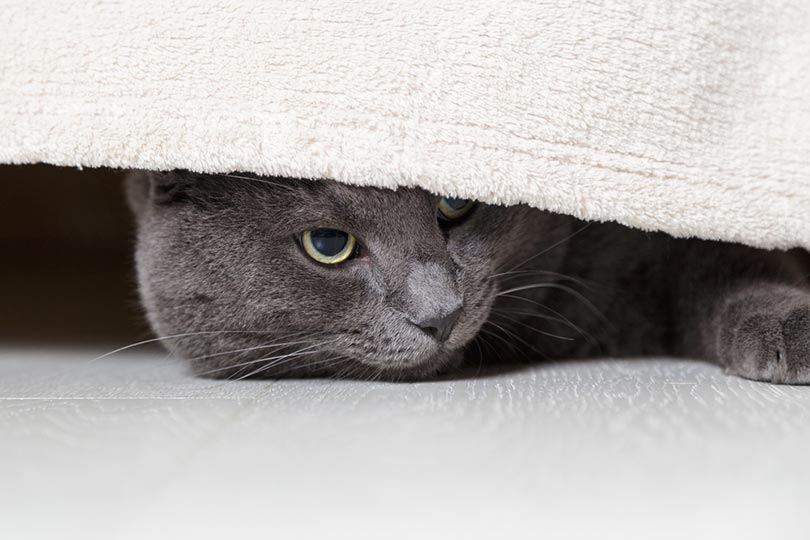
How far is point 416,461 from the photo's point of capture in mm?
718

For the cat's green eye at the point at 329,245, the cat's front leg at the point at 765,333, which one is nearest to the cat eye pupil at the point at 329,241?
the cat's green eye at the point at 329,245

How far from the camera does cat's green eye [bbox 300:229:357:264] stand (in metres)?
1.07

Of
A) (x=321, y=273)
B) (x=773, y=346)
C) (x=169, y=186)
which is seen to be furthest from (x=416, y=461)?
(x=169, y=186)

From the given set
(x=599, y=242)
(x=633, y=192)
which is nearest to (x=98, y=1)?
(x=633, y=192)

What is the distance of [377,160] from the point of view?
96 cm

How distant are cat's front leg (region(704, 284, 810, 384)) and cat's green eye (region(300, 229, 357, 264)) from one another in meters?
0.56

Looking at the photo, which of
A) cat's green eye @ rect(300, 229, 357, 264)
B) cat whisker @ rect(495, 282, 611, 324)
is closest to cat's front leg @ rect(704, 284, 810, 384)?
cat whisker @ rect(495, 282, 611, 324)

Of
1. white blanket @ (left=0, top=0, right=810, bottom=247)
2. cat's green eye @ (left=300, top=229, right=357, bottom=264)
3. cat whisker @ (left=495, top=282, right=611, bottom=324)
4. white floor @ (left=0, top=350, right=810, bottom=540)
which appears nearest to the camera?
white floor @ (left=0, top=350, right=810, bottom=540)

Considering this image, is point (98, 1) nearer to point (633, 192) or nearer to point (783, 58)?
point (633, 192)

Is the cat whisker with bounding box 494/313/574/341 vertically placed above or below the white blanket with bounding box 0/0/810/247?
below

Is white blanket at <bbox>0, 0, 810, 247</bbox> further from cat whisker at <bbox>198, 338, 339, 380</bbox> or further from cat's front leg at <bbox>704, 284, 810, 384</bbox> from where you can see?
cat whisker at <bbox>198, 338, 339, 380</bbox>

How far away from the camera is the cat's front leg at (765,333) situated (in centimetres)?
98

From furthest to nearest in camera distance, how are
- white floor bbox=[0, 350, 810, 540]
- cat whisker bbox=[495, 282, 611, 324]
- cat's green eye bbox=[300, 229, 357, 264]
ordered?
1. cat whisker bbox=[495, 282, 611, 324]
2. cat's green eye bbox=[300, 229, 357, 264]
3. white floor bbox=[0, 350, 810, 540]

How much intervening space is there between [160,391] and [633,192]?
28.3 inches
